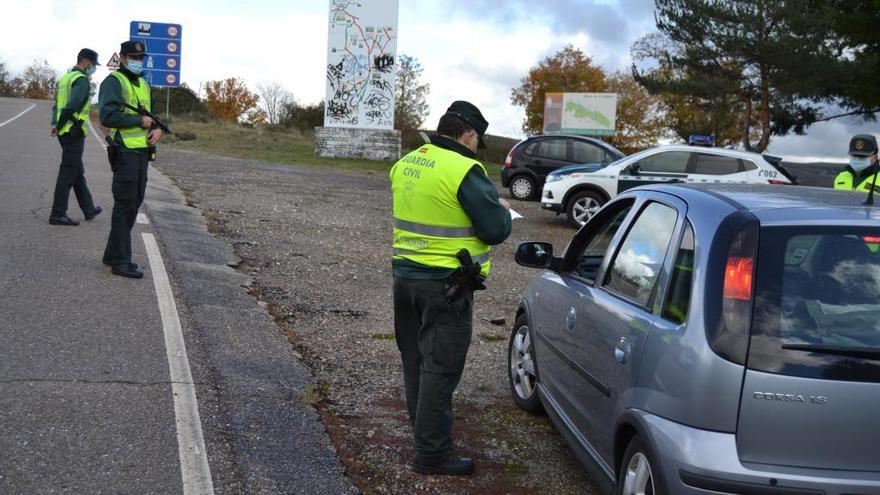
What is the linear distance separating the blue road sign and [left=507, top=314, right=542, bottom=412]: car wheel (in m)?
31.7

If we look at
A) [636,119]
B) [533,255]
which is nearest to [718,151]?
[533,255]

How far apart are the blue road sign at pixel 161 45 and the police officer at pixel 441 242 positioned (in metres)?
32.5

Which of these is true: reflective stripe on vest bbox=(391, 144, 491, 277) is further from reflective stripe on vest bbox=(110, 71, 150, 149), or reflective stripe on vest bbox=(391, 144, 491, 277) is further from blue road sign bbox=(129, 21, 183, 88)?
blue road sign bbox=(129, 21, 183, 88)

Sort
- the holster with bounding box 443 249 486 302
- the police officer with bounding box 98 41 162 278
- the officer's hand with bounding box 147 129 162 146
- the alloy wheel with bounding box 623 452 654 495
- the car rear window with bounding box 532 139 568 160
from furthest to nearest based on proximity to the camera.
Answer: the car rear window with bounding box 532 139 568 160, the officer's hand with bounding box 147 129 162 146, the police officer with bounding box 98 41 162 278, the holster with bounding box 443 249 486 302, the alloy wheel with bounding box 623 452 654 495

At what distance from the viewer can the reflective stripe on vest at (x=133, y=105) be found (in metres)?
7.62

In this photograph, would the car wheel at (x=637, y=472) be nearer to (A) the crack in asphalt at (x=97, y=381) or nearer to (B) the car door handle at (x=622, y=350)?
(B) the car door handle at (x=622, y=350)

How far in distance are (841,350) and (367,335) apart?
473 cm

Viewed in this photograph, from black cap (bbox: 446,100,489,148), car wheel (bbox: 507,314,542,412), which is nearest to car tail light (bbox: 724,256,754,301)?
black cap (bbox: 446,100,489,148)

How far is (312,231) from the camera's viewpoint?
42.0ft

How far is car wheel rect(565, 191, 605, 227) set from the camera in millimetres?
16320

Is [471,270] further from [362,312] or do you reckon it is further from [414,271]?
[362,312]

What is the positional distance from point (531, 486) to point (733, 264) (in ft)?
5.86

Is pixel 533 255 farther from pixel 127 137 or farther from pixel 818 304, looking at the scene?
pixel 127 137

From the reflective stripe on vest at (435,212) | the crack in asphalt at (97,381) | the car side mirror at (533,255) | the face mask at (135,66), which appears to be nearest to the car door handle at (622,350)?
the reflective stripe on vest at (435,212)
